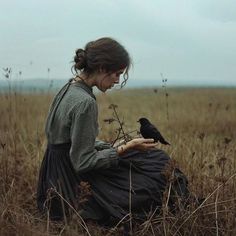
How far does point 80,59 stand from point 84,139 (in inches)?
18.6

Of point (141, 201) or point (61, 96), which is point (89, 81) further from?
point (141, 201)

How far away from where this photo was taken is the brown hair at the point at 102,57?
9.79ft

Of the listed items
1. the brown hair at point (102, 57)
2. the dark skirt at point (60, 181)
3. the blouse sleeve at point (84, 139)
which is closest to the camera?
the blouse sleeve at point (84, 139)

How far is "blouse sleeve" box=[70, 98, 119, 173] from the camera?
113 inches

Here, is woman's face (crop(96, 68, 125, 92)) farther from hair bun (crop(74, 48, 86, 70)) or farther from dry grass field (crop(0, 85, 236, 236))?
dry grass field (crop(0, 85, 236, 236))

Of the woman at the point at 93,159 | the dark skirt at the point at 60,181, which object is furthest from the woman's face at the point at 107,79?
the dark skirt at the point at 60,181

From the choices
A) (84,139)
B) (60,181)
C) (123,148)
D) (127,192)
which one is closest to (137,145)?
(123,148)

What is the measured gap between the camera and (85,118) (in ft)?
9.41

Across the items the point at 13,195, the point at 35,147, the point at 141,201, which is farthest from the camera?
the point at 35,147

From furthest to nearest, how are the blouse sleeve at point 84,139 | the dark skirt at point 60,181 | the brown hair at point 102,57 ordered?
the dark skirt at point 60,181 → the brown hair at point 102,57 → the blouse sleeve at point 84,139

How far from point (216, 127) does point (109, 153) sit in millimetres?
5093

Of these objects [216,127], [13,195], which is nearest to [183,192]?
[13,195]

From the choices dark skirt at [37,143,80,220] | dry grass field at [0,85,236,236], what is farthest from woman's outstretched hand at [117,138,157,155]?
dry grass field at [0,85,236,236]

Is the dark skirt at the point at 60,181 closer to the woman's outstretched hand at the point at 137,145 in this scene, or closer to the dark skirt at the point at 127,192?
the dark skirt at the point at 127,192
